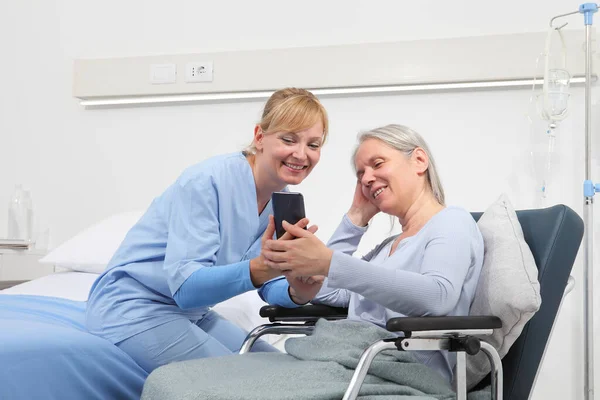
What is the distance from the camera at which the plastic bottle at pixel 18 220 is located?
3.75 metres

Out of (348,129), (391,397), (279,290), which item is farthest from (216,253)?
(348,129)

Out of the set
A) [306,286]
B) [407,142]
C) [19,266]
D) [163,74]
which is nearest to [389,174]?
[407,142]

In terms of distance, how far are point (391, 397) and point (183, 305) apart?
0.66 m

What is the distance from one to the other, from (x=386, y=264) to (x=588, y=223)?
1456 millimetres

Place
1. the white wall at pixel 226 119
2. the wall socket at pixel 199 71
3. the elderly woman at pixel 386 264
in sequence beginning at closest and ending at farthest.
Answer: the elderly woman at pixel 386 264, the white wall at pixel 226 119, the wall socket at pixel 199 71

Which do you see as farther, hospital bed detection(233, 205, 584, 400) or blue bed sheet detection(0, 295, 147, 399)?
blue bed sheet detection(0, 295, 147, 399)

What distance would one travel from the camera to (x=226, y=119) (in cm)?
363

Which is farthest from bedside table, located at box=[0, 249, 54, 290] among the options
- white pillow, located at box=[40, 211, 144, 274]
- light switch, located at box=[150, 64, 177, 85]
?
light switch, located at box=[150, 64, 177, 85]

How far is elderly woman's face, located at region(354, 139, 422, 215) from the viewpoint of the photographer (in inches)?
76.3

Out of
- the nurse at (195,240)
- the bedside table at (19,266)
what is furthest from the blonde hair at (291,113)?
the bedside table at (19,266)

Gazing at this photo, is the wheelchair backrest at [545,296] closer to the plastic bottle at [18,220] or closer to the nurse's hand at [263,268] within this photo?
the nurse's hand at [263,268]

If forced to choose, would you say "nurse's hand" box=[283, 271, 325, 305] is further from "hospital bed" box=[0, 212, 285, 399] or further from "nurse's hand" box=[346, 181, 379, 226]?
"hospital bed" box=[0, 212, 285, 399]

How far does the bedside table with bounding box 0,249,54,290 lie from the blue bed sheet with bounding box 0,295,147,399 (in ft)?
5.06

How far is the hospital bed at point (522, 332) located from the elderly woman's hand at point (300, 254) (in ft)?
0.77
